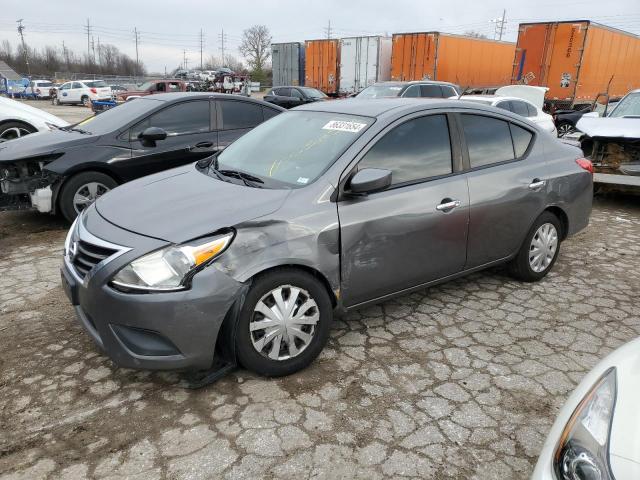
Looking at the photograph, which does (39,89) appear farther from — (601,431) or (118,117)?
(601,431)

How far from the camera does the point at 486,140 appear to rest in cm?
392

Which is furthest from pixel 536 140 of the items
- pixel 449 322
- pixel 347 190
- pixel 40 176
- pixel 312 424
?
pixel 40 176

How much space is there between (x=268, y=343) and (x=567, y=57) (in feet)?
54.8

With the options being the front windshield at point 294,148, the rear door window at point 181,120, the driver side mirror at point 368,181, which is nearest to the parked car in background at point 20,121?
the rear door window at point 181,120

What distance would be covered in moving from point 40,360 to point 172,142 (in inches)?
136

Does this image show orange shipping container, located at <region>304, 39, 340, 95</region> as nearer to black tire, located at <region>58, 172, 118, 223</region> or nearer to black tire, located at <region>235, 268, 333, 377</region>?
black tire, located at <region>58, 172, 118, 223</region>

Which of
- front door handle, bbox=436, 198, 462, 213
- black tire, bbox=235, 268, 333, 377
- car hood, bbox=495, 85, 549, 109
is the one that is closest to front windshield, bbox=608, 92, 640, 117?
car hood, bbox=495, 85, 549, 109

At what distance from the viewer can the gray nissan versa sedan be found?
8.57 ft

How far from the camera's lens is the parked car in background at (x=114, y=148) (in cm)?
543

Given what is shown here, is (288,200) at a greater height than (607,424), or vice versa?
(288,200)

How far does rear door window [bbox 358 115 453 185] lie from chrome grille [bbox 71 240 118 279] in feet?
5.25

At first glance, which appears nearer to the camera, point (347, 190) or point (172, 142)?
point (347, 190)

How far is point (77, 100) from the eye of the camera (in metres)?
32.1

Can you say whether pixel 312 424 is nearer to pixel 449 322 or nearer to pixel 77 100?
pixel 449 322
